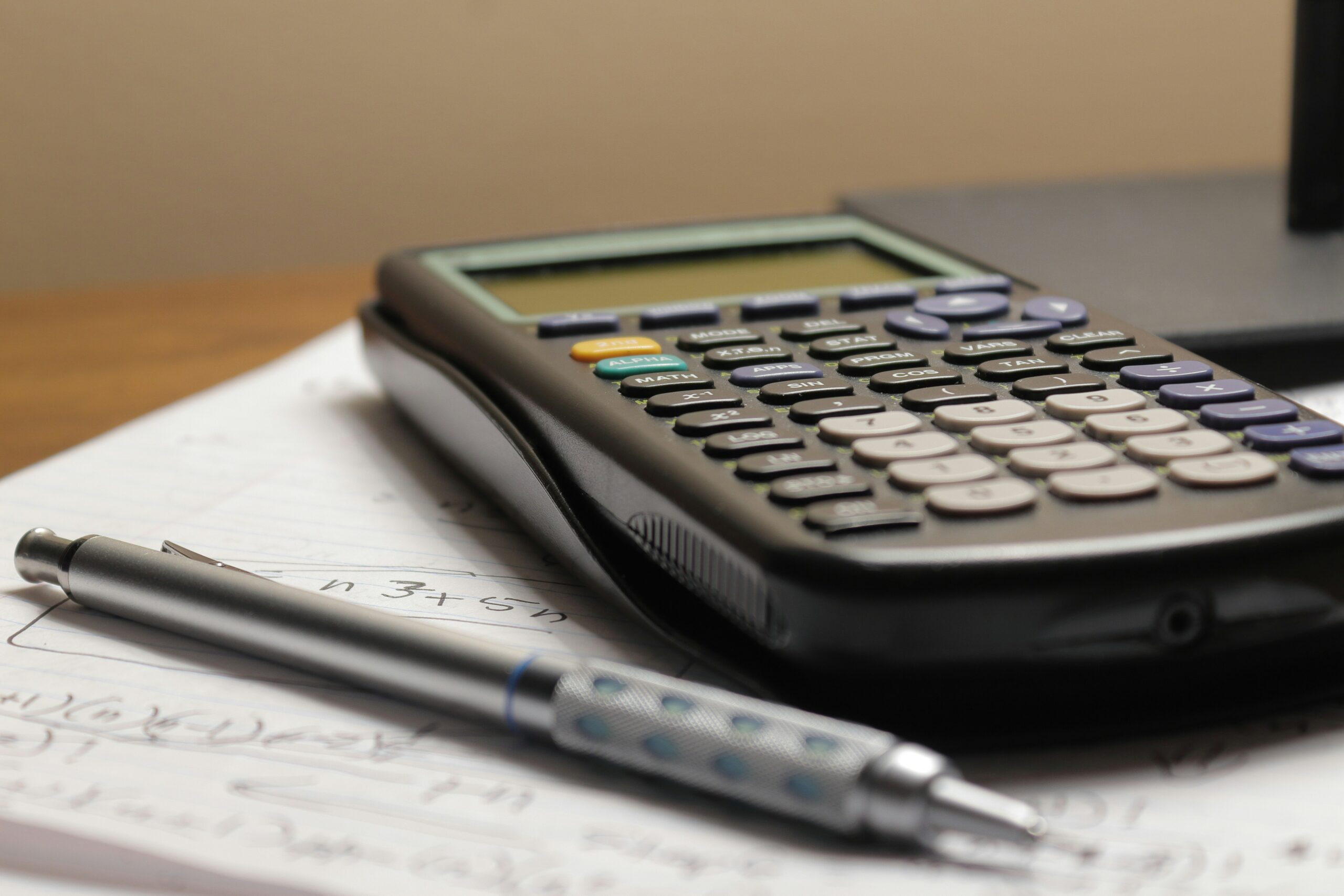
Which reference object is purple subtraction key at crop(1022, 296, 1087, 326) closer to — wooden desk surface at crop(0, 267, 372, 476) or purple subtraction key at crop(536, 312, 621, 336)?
purple subtraction key at crop(536, 312, 621, 336)

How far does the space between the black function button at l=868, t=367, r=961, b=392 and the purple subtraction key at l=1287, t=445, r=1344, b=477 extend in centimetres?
9

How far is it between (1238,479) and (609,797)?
14 cm

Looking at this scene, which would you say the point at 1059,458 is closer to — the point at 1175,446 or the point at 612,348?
the point at 1175,446

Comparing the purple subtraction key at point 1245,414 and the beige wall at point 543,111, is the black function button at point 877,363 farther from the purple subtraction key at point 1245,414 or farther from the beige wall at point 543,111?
the beige wall at point 543,111

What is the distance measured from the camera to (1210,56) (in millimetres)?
996

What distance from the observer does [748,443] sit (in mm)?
309

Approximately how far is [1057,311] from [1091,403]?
0.09m

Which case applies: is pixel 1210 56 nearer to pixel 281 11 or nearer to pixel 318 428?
pixel 281 11

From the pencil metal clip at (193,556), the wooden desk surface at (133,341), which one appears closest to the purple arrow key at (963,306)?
the pencil metal clip at (193,556)

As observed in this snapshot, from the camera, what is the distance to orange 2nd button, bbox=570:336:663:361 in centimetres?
39

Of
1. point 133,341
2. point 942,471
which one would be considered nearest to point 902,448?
point 942,471

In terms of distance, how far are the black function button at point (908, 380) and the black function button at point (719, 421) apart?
38 mm

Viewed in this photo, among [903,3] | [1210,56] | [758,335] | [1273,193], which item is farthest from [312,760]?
[1210,56]

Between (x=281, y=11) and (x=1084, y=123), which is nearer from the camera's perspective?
(x=281, y=11)
